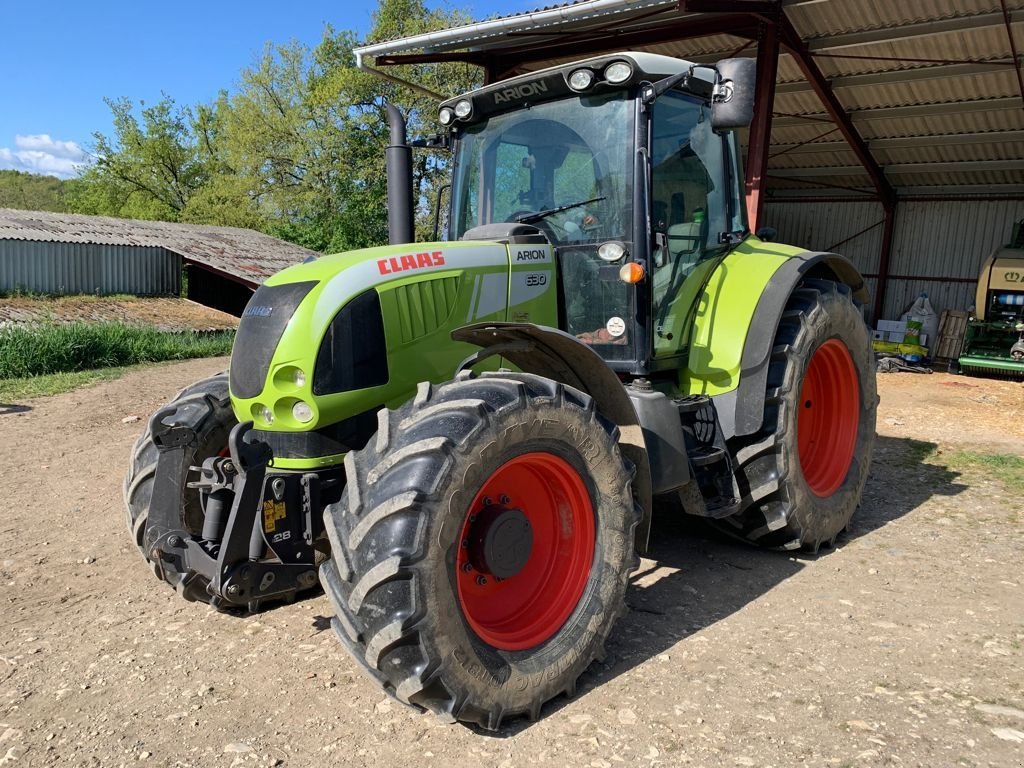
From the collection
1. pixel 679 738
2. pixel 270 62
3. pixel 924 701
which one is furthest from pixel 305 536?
pixel 270 62

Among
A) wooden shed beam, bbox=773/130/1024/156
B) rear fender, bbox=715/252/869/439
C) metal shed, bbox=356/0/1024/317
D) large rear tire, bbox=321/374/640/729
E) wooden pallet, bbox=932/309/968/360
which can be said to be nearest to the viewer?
large rear tire, bbox=321/374/640/729

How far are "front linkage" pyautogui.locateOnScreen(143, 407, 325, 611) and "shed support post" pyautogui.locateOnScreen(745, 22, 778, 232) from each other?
725 centimetres

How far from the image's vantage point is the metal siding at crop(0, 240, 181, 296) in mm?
15391

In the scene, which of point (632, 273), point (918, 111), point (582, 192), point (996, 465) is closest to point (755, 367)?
point (632, 273)

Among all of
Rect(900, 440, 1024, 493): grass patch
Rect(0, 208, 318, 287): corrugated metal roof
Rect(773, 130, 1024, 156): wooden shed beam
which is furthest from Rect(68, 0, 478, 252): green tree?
Rect(900, 440, 1024, 493): grass patch

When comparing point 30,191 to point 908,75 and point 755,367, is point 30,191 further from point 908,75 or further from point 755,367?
point 755,367

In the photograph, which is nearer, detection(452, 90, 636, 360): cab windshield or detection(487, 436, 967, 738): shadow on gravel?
detection(487, 436, 967, 738): shadow on gravel

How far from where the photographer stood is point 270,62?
3241 centimetres

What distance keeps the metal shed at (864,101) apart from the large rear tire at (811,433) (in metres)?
4.24

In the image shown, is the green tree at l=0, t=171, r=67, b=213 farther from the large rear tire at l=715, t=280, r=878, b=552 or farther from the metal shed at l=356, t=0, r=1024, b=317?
the large rear tire at l=715, t=280, r=878, b=552

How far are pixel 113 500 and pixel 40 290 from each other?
1273 cm

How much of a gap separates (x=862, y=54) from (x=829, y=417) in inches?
295

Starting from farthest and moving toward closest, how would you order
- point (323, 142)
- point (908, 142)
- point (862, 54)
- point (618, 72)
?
1. point (323, 142)
2. point (908, 142)
3. point (862, 54)
4. point (618, 72)

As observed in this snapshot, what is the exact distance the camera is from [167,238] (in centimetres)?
1931
